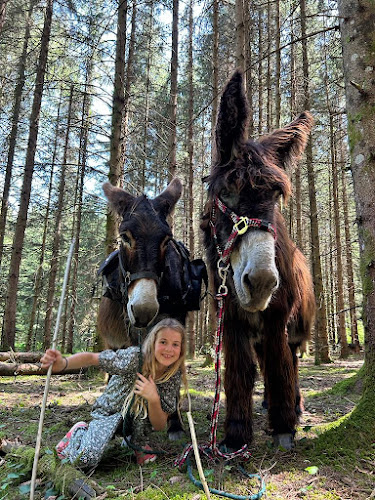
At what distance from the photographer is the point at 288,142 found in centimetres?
338

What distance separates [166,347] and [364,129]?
2668mm

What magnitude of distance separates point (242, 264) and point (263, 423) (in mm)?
2615

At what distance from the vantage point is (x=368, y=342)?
2.95 meters

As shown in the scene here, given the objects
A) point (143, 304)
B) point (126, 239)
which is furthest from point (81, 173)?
point (143, 304)

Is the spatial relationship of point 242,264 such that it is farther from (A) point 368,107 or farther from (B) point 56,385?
(B) point 56,385

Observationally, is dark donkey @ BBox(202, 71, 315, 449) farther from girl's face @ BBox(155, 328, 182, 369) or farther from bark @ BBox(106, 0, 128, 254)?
bark @ BBox(106, 0, 128, 254)

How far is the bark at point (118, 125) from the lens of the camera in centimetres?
726

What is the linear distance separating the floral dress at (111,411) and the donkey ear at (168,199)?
1.69m

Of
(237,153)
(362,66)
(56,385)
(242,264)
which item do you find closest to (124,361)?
(242,264)

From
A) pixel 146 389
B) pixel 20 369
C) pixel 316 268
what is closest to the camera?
pixel 146 389

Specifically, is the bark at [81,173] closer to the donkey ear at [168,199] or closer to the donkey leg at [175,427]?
the donkey ear at [168,199]

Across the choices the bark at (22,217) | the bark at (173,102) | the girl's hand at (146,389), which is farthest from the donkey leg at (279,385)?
the bark at (22,217)

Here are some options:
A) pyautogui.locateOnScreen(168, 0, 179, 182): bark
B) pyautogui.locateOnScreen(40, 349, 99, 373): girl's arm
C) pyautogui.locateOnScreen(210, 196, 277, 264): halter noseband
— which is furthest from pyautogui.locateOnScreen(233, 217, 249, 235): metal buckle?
pyautogui.locateOnScreen(168, 0, 179, 182): bark

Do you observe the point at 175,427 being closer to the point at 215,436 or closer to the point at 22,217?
the point at 215,436
